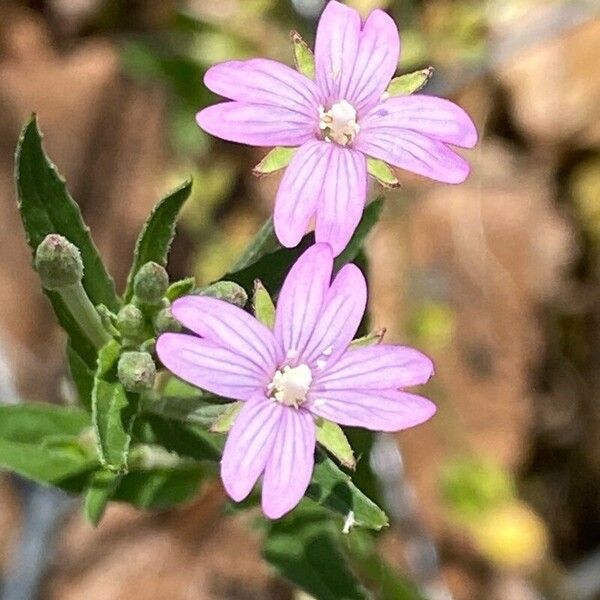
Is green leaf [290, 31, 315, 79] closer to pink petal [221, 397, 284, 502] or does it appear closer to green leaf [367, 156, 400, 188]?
green leaf [367, 156, 400, 188]

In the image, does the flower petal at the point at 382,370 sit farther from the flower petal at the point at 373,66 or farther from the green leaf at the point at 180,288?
the flower petal at the point at 373,66

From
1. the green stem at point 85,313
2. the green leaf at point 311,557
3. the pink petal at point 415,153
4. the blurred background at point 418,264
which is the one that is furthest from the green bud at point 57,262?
the blurred background at point 418,264

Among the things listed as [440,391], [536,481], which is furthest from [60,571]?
[536,481]

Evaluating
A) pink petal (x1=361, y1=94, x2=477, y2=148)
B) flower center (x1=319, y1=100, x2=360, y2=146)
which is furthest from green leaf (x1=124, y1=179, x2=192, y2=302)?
pink petal (x1=361, y1=94, x2=477, y2=148)

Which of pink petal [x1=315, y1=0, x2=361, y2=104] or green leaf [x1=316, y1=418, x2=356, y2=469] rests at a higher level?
pink petal [x1=315, y1=0, x2=361, y2=104]

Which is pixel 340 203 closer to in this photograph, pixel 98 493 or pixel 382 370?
pixel 382 370
